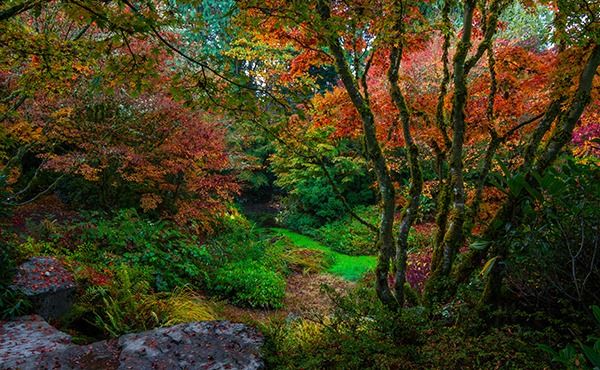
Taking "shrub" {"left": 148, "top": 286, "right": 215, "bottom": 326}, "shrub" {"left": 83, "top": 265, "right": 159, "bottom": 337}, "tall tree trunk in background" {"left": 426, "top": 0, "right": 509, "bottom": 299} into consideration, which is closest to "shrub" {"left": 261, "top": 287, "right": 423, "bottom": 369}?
"tall tree trunk in background" {"left": 426, "top": 0, "right": 509, "bottom": 299}

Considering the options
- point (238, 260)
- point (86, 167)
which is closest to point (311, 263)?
point (238, 260)

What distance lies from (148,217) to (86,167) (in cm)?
209

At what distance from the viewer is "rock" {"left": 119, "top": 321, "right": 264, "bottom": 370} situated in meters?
3.20

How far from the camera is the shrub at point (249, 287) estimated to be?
693 cm

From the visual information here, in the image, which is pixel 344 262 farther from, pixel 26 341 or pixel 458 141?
pixel 26 341

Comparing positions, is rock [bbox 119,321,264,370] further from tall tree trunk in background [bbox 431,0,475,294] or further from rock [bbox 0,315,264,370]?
tall tree trunk in background [bbox 431,0,475,294]

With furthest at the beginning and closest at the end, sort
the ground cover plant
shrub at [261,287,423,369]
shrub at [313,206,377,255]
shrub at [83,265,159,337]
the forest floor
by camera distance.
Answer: shrub at [313,206,377,255], the forest floor, shrub at [83,265,159,337], shrub at [261,287,423,369], the ground cover plant

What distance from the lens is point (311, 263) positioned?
967 centimetres

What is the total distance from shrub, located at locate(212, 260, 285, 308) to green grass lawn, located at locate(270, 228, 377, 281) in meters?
2.17

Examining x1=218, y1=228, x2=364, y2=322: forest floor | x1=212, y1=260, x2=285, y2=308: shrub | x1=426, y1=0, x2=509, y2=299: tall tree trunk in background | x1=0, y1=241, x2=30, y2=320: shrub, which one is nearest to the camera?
x1=426, y1=0, x2=509, y2=299: tall tree trunk in background

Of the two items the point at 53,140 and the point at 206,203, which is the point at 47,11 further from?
the point at 206,203

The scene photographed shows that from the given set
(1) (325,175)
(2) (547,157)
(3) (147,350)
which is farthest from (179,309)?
(2) (547,157)

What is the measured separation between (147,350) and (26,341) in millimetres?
1238

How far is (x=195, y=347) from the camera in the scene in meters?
3.43
